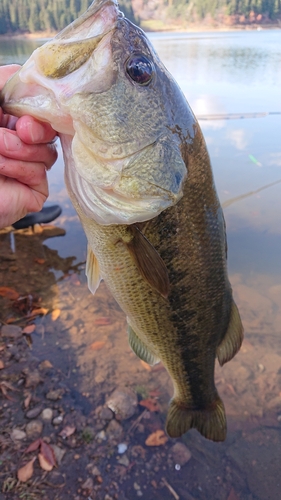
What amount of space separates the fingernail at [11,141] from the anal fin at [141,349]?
1143mm

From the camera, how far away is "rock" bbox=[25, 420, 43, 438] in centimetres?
242

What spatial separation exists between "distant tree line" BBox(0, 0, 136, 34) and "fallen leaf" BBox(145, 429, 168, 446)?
121 feet

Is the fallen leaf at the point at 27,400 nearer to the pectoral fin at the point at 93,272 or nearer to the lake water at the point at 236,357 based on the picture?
the lake water at the point at 236,357

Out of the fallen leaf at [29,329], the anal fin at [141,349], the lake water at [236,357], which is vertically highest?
the anal fin at [141,349]

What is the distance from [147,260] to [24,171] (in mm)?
602

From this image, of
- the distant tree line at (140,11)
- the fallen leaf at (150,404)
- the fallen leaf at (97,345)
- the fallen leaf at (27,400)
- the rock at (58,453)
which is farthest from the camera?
the distant tree line at (140,11)

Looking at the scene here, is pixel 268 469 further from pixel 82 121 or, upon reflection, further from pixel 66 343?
pixel 82 121

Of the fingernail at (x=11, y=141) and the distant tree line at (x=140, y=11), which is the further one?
the distant tree line at (x=140, y=11)

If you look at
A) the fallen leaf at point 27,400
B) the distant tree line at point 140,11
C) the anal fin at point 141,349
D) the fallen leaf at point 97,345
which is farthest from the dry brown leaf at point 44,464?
the distant tree line at point 140,11

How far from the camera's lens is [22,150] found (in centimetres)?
139

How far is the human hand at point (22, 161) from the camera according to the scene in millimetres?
1316

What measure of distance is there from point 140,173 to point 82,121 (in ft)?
0.86

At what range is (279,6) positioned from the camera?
4225cm

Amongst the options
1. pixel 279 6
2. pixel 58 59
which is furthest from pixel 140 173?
pixel 279 6
